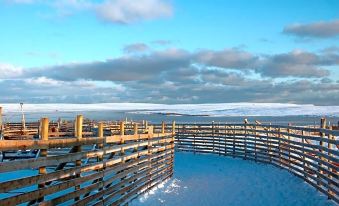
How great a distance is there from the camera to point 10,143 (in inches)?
229

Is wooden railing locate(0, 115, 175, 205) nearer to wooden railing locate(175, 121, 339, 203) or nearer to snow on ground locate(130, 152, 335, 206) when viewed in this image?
snow on ground locate(130, 152, 335, 206)

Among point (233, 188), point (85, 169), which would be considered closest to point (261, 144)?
point (233, 188)

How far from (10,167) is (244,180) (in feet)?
35.5

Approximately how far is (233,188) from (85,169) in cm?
679

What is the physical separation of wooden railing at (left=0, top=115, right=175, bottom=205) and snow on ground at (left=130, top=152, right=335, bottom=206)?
66cm

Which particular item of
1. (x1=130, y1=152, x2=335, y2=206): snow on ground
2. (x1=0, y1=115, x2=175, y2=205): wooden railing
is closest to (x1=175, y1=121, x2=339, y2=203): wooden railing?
(x1=130, y1=152, x2=335, y2=206): snow on ground

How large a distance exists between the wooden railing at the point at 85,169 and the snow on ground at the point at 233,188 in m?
0.66

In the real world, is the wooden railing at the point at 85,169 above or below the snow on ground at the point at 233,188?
above

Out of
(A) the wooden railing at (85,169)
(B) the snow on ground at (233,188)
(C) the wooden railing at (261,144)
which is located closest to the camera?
(A) the wooden railing at (85,169)

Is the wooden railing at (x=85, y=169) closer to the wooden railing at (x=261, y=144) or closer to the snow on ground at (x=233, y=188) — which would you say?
the snow on ground at (x=233, y=188)

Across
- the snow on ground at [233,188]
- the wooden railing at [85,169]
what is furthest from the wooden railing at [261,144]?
the wooden railing at [85,169]

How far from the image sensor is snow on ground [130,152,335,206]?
11.8 meters

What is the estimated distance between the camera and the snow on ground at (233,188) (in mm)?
11797

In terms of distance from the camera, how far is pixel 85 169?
320 inches
